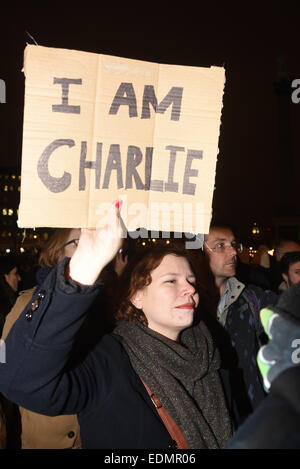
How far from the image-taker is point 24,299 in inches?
104

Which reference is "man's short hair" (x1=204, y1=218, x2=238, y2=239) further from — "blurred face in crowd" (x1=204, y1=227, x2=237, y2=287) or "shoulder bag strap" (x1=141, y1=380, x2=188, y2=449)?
"shoulder bag strap" (x1=141, y1=380, x2=188, y2=449)

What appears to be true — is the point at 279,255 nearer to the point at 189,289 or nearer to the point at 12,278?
the point at 189,289

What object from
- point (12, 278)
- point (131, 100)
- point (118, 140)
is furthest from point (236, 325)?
point (12, 278)

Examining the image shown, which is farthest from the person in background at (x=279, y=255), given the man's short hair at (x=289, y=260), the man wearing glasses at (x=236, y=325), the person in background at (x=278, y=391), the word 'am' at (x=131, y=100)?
the person in background at (x=278, y=391)

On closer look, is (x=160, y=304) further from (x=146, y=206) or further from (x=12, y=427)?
(x=12, y=427)

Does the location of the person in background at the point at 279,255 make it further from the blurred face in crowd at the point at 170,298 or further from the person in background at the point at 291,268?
the blurred face in crowd at the point at 170,298

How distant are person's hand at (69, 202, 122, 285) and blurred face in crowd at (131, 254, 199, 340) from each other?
803mm

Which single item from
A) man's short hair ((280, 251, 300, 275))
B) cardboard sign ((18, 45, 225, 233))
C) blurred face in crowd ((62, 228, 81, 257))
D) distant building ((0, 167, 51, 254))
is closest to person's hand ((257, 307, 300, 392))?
cardboard sign ((18, 45, 225, 233))

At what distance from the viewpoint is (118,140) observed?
78.1 inches

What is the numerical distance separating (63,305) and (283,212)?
2996 cm

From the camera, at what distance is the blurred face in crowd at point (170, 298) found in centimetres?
231

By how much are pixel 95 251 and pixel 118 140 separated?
696 mm

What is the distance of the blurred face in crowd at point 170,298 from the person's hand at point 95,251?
80 cm

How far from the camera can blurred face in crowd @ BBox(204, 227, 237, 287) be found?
3562 millimetres
